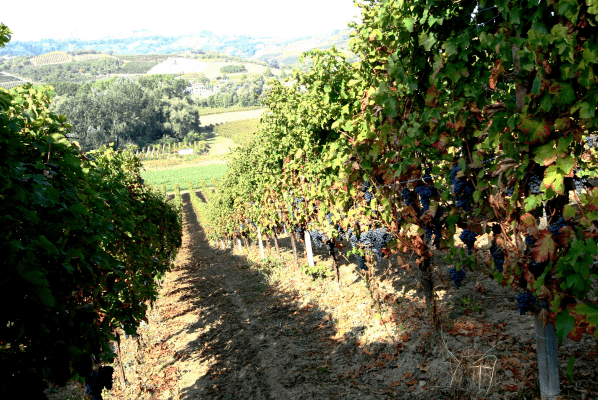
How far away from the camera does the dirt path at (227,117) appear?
122750mm

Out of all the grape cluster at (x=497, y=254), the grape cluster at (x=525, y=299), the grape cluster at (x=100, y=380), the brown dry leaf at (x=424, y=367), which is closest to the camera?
the grape cluster at (x=525, y=299)

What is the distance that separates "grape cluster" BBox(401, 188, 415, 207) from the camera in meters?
4.85

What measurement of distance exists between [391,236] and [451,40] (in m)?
2.96

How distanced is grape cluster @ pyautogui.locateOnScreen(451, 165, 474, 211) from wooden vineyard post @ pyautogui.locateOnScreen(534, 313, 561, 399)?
3.62 feet

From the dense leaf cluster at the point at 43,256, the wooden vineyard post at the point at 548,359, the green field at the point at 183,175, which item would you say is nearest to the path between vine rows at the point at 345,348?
the wooden vineyard post at the point at 548,359

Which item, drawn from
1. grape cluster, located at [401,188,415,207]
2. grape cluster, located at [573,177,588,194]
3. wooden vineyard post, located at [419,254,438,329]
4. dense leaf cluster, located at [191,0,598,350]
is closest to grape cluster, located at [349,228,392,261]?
dense leaf cluster, located at [191,0,598,350]

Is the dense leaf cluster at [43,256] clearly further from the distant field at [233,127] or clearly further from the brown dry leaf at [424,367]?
the distant field at [233,127]

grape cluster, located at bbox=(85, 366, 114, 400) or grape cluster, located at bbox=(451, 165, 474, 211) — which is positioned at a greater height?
grape cluster, located at bbox=(451, 165, 474, 211)

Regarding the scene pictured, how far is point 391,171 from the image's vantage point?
5.03 metres

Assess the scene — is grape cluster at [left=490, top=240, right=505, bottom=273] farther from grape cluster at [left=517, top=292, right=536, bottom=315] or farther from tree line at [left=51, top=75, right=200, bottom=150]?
tree line at [left=51, top=75, right=200, bottom=150]

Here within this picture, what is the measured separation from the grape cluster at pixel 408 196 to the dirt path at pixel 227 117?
11829cm

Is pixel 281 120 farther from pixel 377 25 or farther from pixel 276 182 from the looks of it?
pixel 377 25

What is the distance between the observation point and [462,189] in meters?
3.69

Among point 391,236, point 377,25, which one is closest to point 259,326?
point 391,236
